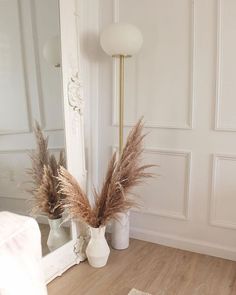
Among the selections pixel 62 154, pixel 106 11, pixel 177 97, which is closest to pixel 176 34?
pixel 177 97

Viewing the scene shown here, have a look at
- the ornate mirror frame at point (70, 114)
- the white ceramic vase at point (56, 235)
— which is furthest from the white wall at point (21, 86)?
the white ceramic vase at point (56, 235)

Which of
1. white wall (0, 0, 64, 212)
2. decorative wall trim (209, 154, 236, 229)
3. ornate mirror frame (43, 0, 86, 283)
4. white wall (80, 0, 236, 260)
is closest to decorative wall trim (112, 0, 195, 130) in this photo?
white wall (80, 0, 236, 260)

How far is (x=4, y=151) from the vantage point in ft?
5.56

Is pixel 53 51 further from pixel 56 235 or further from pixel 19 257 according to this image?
pixel 19 257

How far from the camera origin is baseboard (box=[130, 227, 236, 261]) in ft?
7.36

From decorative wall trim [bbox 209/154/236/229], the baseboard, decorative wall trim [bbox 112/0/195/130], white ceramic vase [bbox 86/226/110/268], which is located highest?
decorative wall trim [bbox 112/0/195/130]

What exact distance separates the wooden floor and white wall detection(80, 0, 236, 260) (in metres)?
0.17

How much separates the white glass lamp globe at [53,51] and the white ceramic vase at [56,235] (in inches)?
39.9

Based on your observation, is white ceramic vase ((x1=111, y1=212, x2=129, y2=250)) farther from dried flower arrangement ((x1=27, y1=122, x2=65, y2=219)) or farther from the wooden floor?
dried flower arrangement ((x1=27, y1=122, x2=65, y2=219))

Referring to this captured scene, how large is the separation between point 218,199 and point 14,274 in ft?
5.81

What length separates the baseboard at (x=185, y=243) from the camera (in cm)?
224

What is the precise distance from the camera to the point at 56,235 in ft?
6.61

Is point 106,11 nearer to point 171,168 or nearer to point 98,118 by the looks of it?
point 98,118

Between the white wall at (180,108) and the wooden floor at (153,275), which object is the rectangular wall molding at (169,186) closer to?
the white wall at (180,108)
